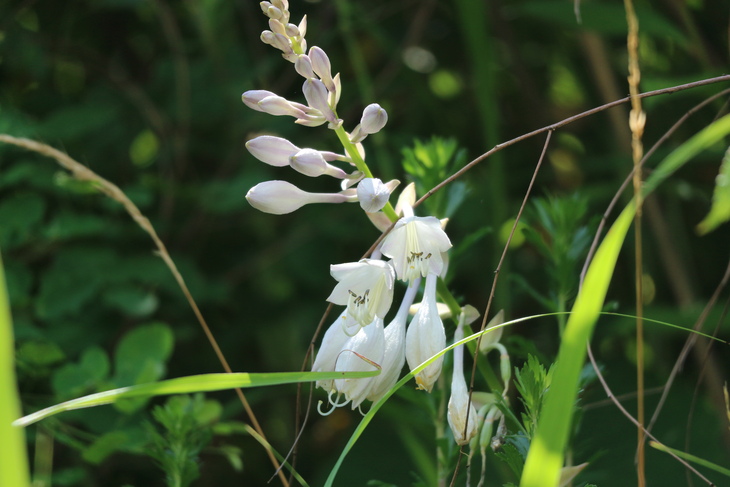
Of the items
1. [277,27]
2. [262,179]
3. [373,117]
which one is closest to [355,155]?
[373,117]

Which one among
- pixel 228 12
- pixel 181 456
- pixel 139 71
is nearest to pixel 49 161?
pixel 139 71

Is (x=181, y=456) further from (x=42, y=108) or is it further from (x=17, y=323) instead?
(x=42, y=108)

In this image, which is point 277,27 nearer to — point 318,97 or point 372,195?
point 318,97

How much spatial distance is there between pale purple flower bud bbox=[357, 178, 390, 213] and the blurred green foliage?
597 millimetres

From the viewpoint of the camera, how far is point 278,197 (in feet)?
2.28

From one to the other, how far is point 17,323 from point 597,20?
124 centimetres

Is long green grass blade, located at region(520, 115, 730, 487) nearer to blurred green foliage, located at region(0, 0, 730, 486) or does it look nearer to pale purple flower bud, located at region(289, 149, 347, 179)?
pale purple flower bud, located at region(289, 149, 347, 179)

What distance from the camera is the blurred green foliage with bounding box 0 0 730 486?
1.25 m

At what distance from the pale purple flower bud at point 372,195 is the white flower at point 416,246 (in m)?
0.04

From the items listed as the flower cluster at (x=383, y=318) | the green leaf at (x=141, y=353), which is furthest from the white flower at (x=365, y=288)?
the green leaf at (x=141, y=353)

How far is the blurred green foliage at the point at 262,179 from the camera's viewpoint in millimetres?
1254

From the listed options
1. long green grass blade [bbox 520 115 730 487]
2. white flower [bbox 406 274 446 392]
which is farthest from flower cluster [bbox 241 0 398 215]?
long green grass blade [bbox 520 115 730 487]

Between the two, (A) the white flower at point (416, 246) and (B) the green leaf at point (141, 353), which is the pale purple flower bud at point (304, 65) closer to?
(A) the white flower at point (416, 246)

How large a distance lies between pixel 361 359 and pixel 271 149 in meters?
0.22
